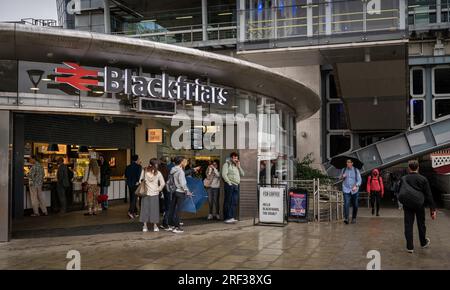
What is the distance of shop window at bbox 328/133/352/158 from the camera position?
2761 cm

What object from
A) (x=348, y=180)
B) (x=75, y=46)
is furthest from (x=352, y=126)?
(x=75, y=46)

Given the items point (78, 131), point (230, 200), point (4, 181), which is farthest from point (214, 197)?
point (4, 181)

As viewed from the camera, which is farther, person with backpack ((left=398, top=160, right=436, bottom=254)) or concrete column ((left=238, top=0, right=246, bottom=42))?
concrete column ((left=238, top=0, right=246, bottom=42))

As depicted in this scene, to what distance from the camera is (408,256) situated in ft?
28.3

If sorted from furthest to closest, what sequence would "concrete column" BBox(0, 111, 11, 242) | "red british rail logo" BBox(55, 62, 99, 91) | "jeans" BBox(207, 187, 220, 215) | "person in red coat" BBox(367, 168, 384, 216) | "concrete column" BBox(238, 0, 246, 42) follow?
"concrete column" BBox(238, 0, 246, 42)
"person in red coat" BBox(367, 168, 384, 216)
"jeans" BBox(207, 187, 220, 215)
"red british rail logo" BBox(55, 62, 99, 91)
"concrete column" BBox(0, 111, 11, 242)

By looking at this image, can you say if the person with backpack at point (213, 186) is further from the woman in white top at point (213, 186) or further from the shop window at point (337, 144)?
the shop window at point (337, 144)

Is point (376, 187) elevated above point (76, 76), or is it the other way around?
point (76, 76)

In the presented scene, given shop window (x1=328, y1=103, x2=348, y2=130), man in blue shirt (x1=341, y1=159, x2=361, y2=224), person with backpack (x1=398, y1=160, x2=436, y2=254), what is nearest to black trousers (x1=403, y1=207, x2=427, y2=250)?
person with backpack (x1=398, y1=160, x2=436, y2=254)

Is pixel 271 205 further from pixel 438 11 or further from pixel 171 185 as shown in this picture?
pixel 438 11

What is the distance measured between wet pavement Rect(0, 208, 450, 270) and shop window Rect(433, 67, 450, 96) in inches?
618

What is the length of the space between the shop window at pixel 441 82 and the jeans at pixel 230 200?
1756 cm

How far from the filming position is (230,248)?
928 cm

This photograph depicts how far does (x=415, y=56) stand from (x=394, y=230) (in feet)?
50.4

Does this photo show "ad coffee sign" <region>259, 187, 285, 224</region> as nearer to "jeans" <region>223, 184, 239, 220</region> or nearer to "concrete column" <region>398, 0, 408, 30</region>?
"jeans" <region>223, 184, 239, 220</region>
